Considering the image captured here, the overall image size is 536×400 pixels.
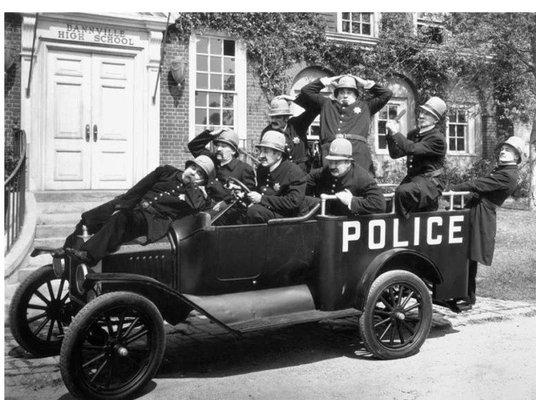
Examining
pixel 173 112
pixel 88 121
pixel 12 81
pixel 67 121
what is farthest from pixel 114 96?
pixel 12 81

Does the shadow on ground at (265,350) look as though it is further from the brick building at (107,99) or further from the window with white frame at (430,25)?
the window with white frame at (430,25)

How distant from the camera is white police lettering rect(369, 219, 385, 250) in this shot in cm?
484

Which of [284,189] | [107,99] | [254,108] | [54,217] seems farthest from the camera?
[254,108]

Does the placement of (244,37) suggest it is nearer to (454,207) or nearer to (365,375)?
(454,207)

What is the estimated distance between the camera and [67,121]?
10625 millimetres

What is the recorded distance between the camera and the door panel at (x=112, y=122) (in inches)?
428

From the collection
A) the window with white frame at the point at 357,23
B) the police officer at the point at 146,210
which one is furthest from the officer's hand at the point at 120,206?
the window with white frame at the point at 357,23

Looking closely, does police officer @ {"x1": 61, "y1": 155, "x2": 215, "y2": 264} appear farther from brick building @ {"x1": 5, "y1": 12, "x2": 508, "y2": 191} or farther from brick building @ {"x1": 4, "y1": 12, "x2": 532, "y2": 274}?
brick building @ {"x1": 5, "y1": 12, "x2": 508, "y2": 191}

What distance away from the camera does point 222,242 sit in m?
4.27

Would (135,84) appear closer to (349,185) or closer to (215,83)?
(215,83)

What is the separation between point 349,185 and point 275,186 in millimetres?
616

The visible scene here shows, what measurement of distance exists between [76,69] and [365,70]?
678 cm

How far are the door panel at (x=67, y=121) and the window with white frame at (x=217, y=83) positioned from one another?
2096mm

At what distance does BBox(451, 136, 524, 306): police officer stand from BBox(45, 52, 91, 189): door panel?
7234 millimetres
